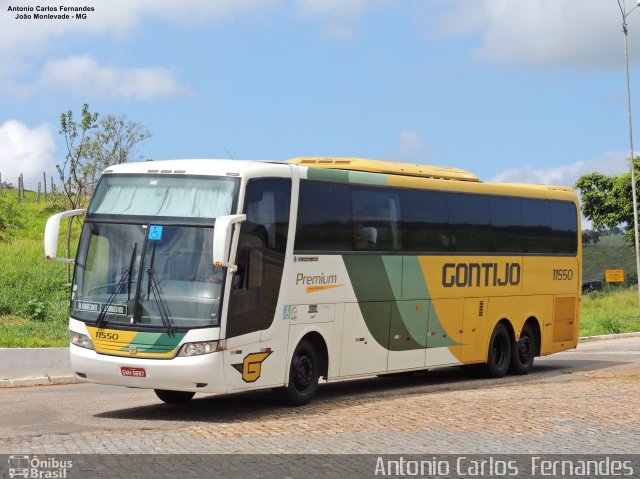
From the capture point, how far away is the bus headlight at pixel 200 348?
1426 centimetres

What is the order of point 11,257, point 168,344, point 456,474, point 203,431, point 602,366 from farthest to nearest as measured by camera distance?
point 11,257
point 602,366
point 168,344
point 203,431
point 456,474

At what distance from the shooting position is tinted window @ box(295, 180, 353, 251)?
53.5 feet

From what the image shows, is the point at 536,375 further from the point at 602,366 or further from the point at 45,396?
the point at 45,396

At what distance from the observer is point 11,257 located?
1393 inches

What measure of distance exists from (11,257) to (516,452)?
26.7 meters

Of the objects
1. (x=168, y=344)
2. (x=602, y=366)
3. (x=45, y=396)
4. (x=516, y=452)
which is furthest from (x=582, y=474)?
(x=602, y=366)

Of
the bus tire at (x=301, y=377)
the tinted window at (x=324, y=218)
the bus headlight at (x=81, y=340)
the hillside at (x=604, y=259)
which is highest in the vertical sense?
the hillside at (x=604, y=259)

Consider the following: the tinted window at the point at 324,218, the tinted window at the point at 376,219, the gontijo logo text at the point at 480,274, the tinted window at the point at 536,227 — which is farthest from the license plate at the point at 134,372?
the tinted window at the point at 536,227

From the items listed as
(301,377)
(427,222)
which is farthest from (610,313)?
(301,377)

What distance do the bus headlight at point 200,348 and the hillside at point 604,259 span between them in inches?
3218

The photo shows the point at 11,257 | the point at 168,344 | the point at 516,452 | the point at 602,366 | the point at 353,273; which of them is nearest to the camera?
the point at 516,452

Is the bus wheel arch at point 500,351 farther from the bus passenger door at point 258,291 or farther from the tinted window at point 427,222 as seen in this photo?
the bus passenger door at point 258,291

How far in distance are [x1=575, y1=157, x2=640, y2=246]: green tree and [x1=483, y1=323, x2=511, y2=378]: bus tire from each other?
153 feet

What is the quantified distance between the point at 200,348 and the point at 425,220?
251 inches
